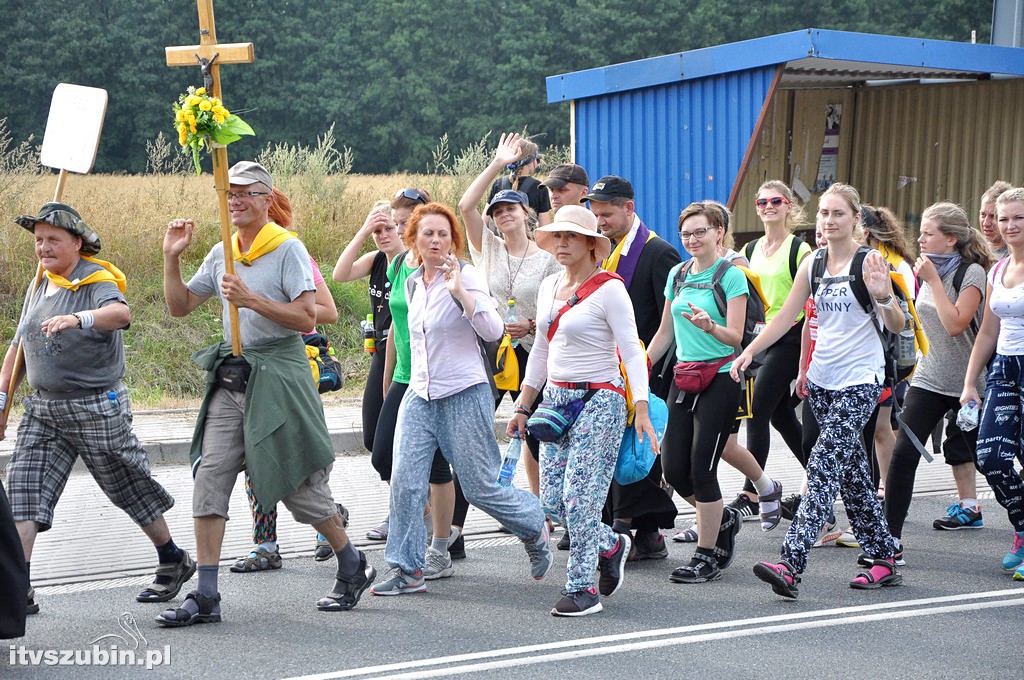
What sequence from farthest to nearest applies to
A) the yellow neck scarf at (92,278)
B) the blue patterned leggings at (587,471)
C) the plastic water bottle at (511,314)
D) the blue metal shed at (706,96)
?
the blue metal shed at (706,96), the plastic water bottle at (511,314), the yellow neck scarf at (92,278), the blue patterned leggings at (587,471)

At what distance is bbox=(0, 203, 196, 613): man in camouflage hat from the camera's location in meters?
5.43

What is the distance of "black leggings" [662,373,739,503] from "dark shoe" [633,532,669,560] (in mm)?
428

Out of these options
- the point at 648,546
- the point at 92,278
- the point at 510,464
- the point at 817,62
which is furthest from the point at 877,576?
the point at 817,62

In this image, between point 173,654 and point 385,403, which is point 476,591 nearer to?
point 385,403

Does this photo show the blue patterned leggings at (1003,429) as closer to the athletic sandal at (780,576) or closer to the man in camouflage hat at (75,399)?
the athletic sandal at (780,576)

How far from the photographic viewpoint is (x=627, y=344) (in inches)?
208

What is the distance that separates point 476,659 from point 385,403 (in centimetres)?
180

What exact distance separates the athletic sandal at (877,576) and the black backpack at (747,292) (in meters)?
1.22

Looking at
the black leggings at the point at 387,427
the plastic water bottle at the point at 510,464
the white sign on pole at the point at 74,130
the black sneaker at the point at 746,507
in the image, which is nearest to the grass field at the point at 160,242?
the white sign on pole at the point at 74,130

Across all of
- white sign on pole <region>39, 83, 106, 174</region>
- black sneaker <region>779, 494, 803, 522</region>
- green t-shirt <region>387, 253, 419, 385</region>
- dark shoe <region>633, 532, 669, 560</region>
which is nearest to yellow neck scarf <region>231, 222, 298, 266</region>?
green t-shirt <region>387, 253, 419, 385</region>

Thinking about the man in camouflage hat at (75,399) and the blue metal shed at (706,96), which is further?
the blue metal shed at (706,96)

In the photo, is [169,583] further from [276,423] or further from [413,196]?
[413,196]

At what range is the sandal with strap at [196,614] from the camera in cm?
516

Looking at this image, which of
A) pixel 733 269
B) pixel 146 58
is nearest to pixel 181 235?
pixel 733 269
